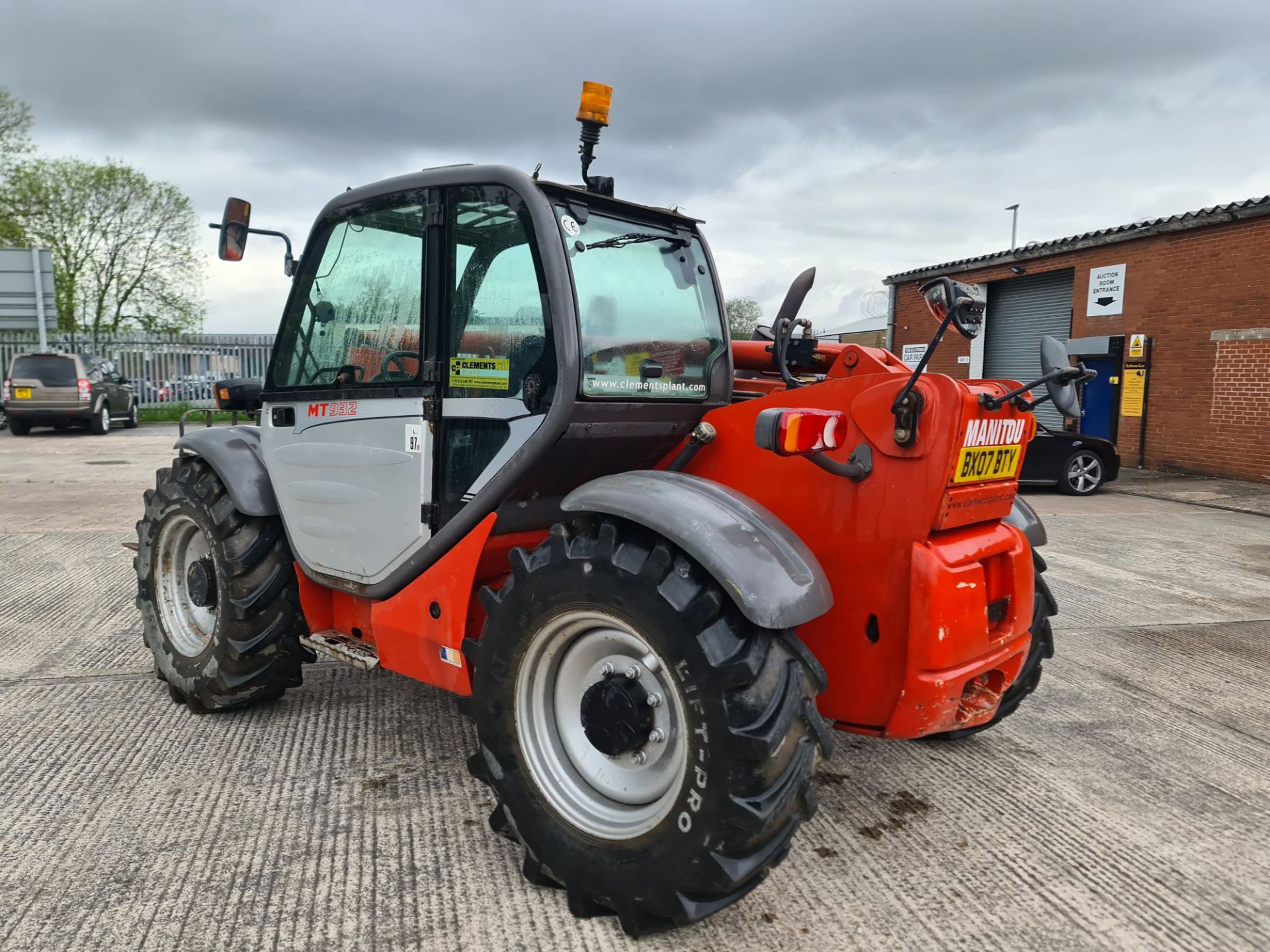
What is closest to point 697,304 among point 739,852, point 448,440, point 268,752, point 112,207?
point 448,440

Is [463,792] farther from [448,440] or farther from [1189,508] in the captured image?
[1189,508]

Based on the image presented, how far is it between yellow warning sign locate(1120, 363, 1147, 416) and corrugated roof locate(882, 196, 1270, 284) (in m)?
2.19

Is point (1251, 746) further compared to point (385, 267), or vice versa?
point (1251, 746)

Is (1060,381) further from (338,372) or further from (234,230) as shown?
(234,230)

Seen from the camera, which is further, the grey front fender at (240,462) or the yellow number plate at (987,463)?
the grey front fender at (240,462)

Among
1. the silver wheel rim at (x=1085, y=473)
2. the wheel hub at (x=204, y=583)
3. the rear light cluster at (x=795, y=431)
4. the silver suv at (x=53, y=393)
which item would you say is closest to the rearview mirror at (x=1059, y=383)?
the rear light cluster at (x=795, y=431)

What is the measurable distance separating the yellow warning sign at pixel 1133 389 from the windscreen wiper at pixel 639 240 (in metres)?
14.1

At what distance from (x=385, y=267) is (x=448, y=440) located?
0.74 meters

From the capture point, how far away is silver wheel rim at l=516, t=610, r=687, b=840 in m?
2.44

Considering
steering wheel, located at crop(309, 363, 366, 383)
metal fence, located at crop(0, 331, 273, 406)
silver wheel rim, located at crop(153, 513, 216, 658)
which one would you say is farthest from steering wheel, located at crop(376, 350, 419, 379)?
metal fence, located at crop(0, 331, 273, 406)

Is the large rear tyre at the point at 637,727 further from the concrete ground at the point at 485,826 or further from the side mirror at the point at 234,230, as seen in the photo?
the side mirror at the point at 234,230

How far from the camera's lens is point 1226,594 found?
6344mm

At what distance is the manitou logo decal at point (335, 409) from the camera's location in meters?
3.24

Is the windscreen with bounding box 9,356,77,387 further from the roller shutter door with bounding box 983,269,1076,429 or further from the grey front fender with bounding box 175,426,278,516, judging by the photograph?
the roller shutter door with bounding box 983,269,1076,429
